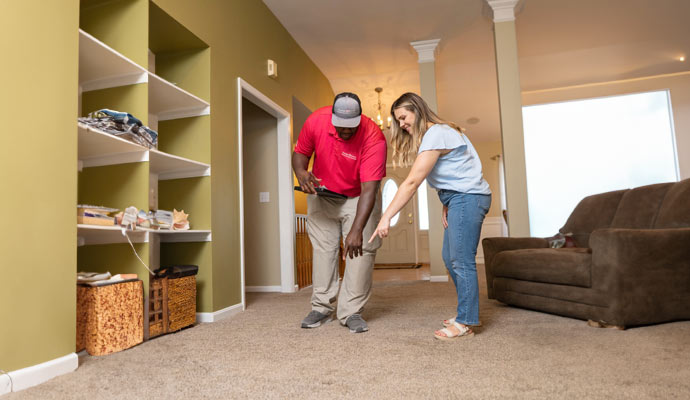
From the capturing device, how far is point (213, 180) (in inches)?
118

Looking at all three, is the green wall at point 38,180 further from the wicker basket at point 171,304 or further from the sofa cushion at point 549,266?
the sofa cushion at point 549,266

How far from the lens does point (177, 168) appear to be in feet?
9.56

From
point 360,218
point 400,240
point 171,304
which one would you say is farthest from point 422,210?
point 171,304

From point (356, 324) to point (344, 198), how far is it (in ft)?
2.20

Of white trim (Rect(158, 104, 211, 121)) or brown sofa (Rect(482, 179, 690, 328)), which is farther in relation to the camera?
white trim (Rect(158, 104, 211, 121))

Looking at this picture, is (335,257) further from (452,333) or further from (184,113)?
(184,113)

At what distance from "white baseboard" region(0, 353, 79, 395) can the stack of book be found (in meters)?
0.55

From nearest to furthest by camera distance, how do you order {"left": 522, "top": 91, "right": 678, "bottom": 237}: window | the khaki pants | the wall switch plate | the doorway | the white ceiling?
1. the khaki pants
2. the wall switch plate
3. the white ceiling
4. {"left": 522, "top": 91, "right": 678, "bottom": 237}: window
5. the doorway

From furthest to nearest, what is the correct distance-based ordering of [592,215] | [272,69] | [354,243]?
1. [272,69]
2. [592,215]
3. [354,243]

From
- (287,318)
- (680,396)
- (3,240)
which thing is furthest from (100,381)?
(680,396)

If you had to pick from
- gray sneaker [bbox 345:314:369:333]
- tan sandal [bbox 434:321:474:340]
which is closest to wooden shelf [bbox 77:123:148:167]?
gray sneaker [bbox 345:314:369:333]

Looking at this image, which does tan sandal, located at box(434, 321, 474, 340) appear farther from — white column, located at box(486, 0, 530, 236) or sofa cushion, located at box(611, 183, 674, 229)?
white column, located at box(486, 0, 530, 236)

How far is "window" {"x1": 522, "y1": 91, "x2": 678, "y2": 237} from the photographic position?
632 centimetres

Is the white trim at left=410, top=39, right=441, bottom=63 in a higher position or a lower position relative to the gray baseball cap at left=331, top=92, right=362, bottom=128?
higher
